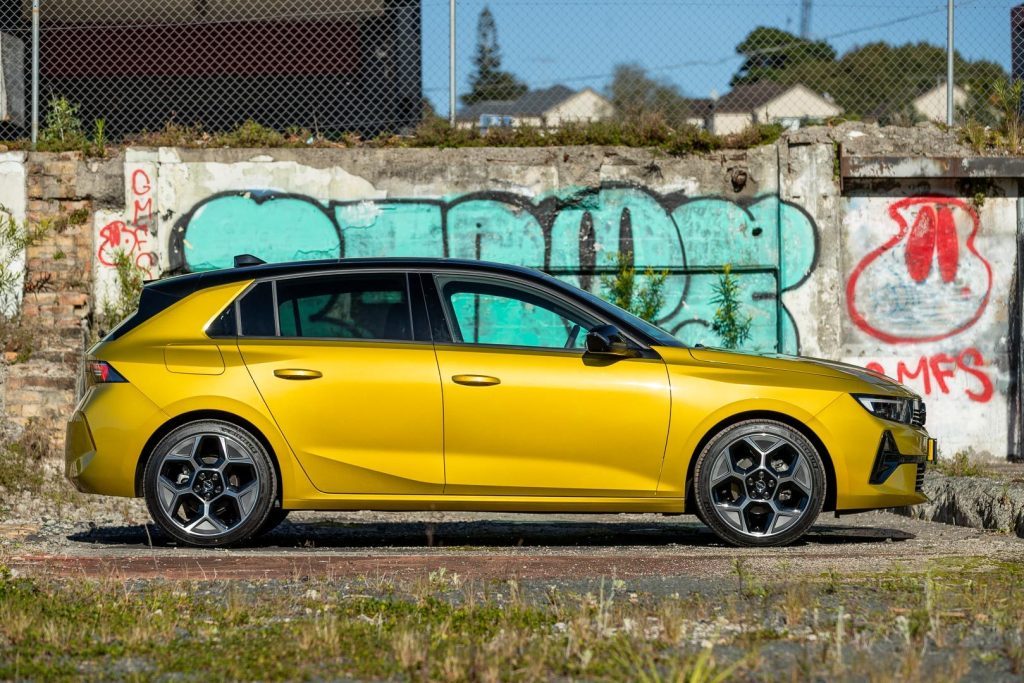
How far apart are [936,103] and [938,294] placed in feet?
7.33

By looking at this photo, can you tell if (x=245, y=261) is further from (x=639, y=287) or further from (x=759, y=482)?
(x=639, y=287)

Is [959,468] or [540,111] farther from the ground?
[540,111]

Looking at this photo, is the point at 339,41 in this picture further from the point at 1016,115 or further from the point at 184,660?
the point at 184,660

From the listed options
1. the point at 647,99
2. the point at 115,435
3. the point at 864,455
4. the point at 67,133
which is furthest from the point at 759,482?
the point at 67,133

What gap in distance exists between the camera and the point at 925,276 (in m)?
13.7

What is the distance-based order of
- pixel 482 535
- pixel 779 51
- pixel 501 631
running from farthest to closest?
pixel 779 51
pixel 482 535
pixel 501 631

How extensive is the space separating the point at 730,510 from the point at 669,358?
892 millimetres

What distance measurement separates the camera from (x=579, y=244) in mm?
13711

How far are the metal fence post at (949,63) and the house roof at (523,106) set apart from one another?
13.5 ft

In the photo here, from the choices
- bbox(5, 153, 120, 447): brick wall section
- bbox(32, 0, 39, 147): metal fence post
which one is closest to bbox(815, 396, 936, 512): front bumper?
bbox(5, 153, 120, 447): brick wall section

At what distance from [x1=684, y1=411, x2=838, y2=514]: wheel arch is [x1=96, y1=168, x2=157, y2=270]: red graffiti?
27.5ft

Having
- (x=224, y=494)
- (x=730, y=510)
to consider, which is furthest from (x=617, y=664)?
(x=224, y=494)

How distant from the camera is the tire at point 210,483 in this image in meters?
7.03

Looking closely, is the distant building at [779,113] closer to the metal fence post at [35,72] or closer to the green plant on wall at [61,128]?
the green plant on wall at [61,128]
